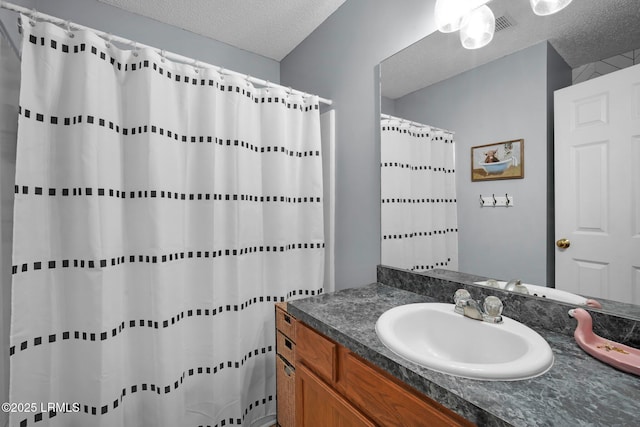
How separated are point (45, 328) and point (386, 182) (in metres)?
1.59

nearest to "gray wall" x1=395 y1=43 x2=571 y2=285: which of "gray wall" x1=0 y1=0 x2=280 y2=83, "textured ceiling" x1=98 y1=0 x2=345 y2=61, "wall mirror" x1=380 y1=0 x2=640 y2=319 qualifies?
"wall mirror" x1=380 y1=0 x2=640 y2=319

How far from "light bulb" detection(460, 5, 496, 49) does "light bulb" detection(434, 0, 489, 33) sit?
0.02 m

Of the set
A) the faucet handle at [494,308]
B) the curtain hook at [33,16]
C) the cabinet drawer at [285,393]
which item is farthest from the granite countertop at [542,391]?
the curtain hook at [33,16]

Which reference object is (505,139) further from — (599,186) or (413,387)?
(413,387)

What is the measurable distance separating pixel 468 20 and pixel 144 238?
1647 mm

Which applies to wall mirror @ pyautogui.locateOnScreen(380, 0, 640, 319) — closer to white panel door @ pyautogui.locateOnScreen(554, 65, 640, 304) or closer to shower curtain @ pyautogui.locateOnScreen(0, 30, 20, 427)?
white panel door @ pyautogui.locateOnScreen(554, 65, 640, 304)

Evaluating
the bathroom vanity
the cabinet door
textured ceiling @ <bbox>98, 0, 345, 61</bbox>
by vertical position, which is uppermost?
textured ceiling @ <bbox>98, 0, 345, 61</bbox>

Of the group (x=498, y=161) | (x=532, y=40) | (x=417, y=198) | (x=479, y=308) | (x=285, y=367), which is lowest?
(x=285, y=367)

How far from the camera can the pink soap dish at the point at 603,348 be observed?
2.15 ft

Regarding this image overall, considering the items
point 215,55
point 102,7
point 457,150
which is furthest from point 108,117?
point 457,150

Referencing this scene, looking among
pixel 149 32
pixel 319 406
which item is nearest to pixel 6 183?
pixel 149 32

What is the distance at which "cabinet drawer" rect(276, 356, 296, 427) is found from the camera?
1.28 m

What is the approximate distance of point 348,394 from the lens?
86cm

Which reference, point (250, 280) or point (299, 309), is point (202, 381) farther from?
point (299, 309)
